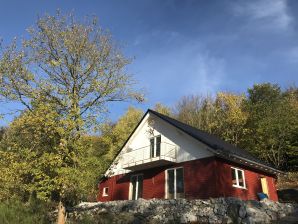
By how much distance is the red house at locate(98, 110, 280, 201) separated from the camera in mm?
18781

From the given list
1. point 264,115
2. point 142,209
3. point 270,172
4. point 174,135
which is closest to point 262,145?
point 264,115

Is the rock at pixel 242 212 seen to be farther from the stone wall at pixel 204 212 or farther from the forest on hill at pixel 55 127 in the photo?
the forest on hill at pixel 55 127

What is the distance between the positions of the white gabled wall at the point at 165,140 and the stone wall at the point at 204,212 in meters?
3.54

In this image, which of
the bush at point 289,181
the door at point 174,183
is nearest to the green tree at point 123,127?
the door at point 174,183

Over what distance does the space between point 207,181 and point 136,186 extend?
7179 mm

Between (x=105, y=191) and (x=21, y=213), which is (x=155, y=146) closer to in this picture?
(x=105, y=191)

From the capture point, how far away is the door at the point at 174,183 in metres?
20.0

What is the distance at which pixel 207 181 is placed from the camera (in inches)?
733

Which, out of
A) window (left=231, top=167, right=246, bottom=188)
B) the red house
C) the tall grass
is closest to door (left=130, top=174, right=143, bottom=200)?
the red house

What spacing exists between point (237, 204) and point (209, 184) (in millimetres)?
4046

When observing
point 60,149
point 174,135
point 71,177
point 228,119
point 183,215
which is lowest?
point 183,215

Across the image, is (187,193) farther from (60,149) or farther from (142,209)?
(60,149)

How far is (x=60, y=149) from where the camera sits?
44.4 feet

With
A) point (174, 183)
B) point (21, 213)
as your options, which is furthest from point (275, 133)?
point (21, 213)
